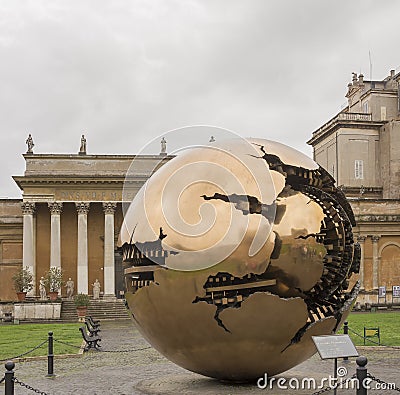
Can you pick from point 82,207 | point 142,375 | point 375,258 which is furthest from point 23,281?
point 142,375

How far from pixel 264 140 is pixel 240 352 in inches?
135

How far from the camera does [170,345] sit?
1097cm

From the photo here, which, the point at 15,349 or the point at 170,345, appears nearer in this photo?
the point at 170,345

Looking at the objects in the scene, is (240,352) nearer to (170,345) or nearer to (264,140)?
(170,345)

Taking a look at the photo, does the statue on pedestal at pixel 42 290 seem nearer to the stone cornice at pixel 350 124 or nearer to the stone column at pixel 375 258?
the stone column at pixel 375 258

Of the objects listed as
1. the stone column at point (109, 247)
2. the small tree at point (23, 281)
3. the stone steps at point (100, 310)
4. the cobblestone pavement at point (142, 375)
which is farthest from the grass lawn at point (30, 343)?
the stone column at point (109, 247)

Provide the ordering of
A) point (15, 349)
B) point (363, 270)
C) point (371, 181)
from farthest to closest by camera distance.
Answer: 1. point (371, 181)
2. point (363, 270)
3. point (15, 349)

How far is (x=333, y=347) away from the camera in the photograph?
35.4 ft

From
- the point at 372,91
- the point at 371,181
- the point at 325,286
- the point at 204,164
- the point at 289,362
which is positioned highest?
the point at 372,91

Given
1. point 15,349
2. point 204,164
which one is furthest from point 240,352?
point 15,349

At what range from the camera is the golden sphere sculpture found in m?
10.4

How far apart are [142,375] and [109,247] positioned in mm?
40224

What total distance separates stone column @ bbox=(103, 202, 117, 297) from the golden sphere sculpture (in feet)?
141

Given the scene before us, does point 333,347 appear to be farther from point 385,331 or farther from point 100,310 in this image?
point 100,310
